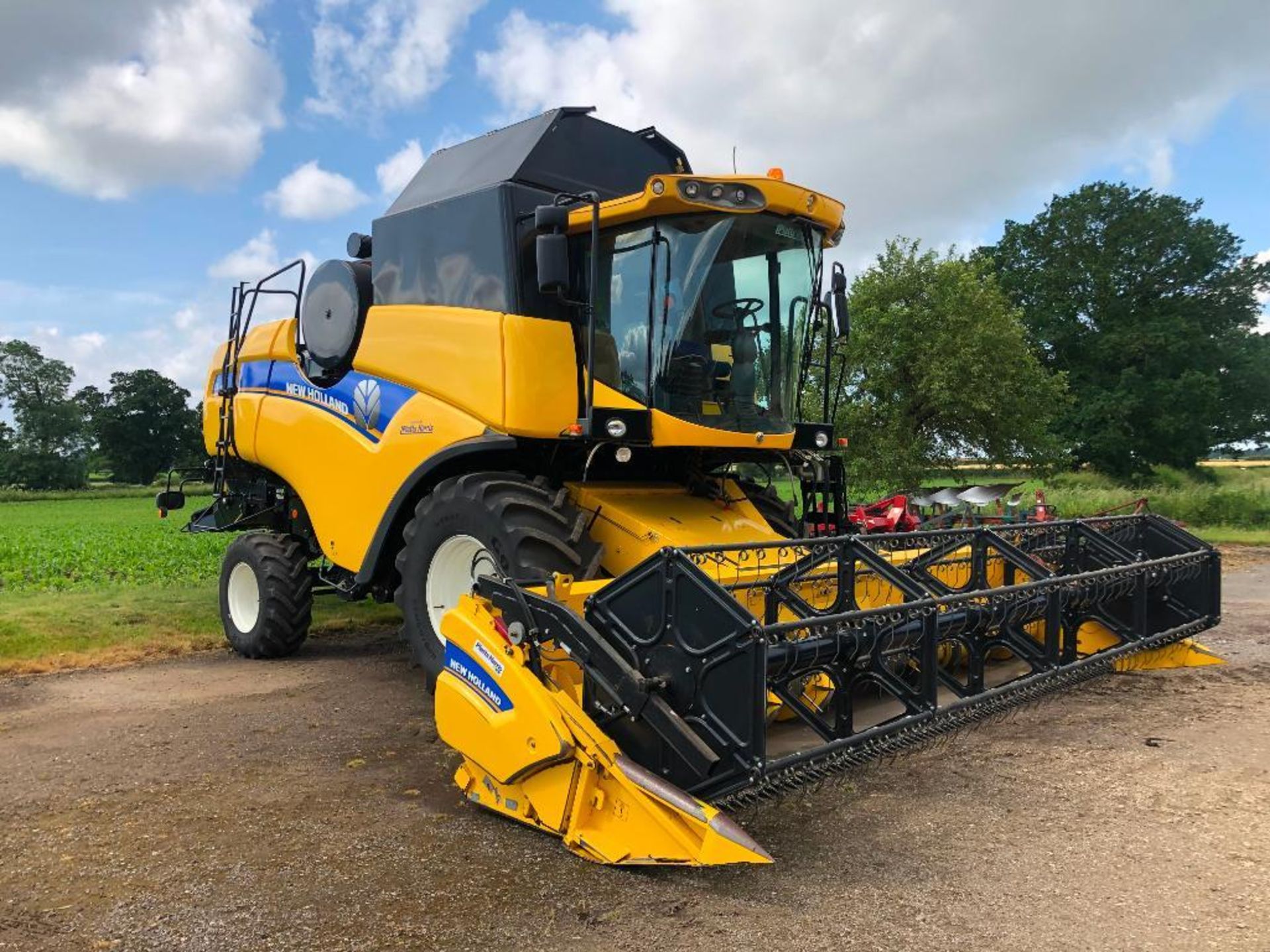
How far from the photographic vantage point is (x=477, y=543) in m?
4.91

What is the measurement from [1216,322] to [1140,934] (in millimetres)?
43865

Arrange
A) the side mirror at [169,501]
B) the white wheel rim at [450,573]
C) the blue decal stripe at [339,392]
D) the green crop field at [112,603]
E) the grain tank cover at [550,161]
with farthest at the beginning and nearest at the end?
the side mirror at [169,501]
the green crop field at [112,603]
the blue decal stripe at [339,392]
the grain tank cover at [550,161]
the white wheel rim at [450,573]

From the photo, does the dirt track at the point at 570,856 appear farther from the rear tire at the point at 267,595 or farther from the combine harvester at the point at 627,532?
the rear tire at the point at 267,595

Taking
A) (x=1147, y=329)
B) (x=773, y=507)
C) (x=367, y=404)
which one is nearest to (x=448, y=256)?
(x=367, y=404)

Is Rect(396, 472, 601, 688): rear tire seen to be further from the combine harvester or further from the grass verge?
the grass verge

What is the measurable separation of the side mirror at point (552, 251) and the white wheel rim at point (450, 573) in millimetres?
1466

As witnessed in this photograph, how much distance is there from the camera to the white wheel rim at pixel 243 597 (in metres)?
7.30

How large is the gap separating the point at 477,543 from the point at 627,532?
2.73 feet

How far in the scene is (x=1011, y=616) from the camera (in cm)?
434

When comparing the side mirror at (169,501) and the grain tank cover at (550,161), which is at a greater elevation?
the grain tank cover at (550,161)

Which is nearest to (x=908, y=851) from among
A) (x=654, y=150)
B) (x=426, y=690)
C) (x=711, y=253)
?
(x=711, y=253)

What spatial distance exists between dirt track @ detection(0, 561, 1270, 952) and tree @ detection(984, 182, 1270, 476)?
1447 inches

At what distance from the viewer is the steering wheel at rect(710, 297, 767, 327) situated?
202 inches

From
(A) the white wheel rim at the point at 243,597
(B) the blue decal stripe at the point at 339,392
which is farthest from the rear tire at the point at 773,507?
(A) the white wheel rim at the point at 243,597
